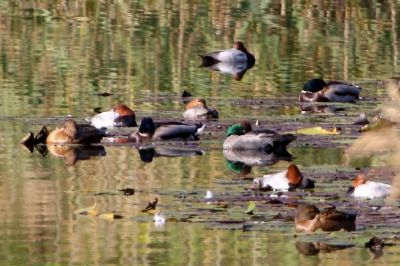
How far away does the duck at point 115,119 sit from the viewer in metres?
12.4

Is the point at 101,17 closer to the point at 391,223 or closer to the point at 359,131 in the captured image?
the point at 359,131

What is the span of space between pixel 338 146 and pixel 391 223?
3.19 meters

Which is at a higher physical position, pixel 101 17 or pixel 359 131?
pixel 101 17

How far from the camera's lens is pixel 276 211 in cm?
866

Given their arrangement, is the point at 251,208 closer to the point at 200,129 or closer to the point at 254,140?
the point at 254,140

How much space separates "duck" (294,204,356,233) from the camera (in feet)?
26.6

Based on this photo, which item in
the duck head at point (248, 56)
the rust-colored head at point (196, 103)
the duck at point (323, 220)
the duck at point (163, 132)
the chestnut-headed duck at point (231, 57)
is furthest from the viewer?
the duck head at point (248, 56)

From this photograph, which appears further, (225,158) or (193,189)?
(225,158)

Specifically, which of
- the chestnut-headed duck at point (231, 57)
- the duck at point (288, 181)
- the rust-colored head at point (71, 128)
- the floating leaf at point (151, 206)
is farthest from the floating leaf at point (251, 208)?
the chestnut-headed duck at point (231, 57)

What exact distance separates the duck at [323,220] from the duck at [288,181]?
1053 mm

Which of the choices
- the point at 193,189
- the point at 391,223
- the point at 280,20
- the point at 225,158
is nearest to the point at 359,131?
the point at 225,158

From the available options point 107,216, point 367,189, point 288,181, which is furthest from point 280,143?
point 107,216

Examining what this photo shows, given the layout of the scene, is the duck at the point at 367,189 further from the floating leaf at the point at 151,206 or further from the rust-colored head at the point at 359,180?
A: the floating leaf at the point at 151,206

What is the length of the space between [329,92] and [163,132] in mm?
2701
